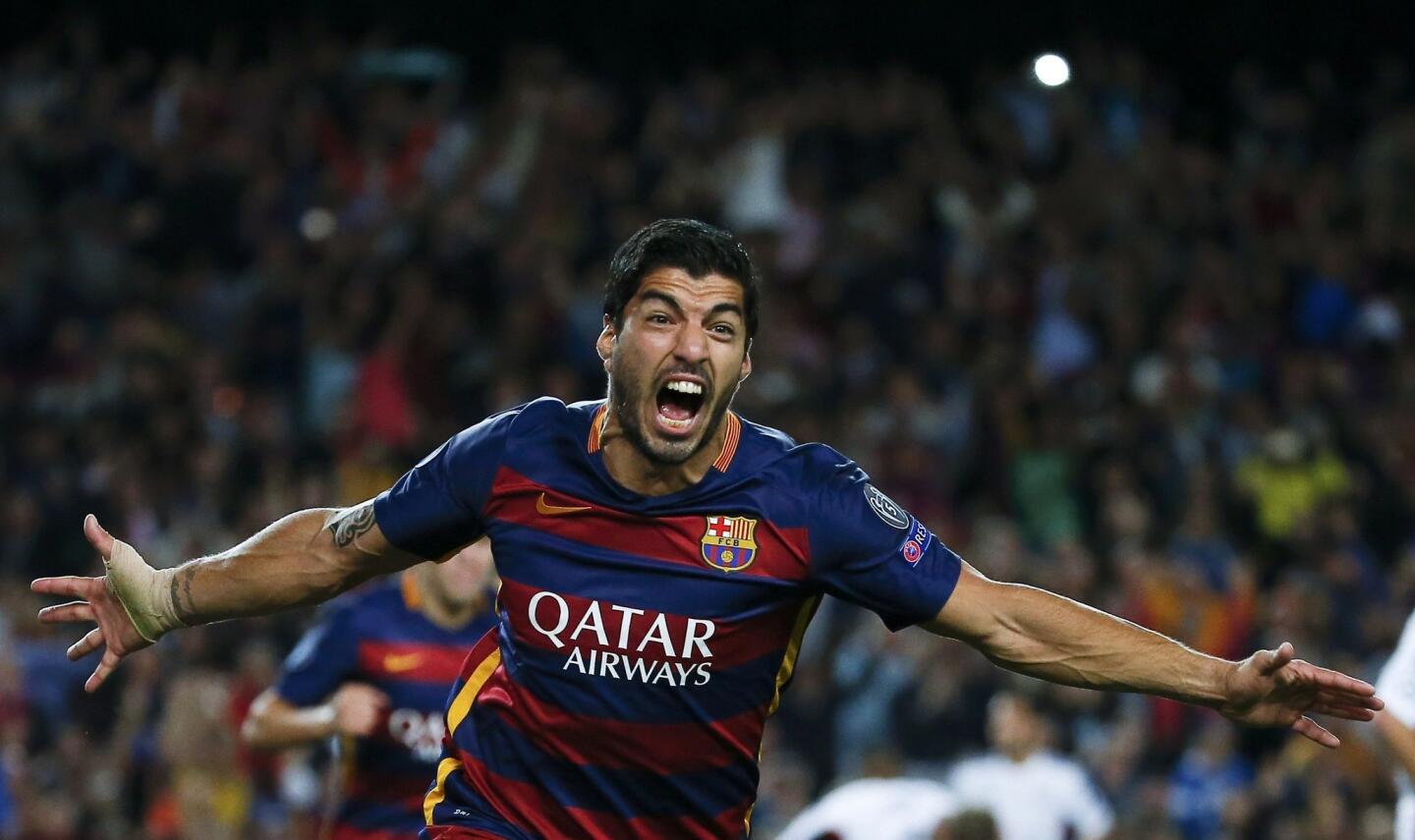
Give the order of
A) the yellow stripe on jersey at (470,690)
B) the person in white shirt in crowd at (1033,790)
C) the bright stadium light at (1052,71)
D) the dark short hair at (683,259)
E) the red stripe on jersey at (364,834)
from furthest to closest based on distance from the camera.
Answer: the bright stadium light at (1052,71)
the person in white shirt in crowd at (1033,790)
the red stripe on jersey at (364,834)
the yellow stripe on jersey at (470,690)
the dark short hair at (683,259)

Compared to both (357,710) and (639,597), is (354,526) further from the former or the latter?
(357,710)

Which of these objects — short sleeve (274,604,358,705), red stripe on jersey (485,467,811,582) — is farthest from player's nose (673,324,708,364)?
short sleeve (274,604,358,705)

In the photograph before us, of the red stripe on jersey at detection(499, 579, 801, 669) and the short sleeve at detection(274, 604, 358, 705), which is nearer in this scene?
the red stripe on jersey at detection(499, 579, 801, 669)

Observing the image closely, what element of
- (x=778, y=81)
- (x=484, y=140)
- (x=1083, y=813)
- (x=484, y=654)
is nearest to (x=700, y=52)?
(x=778, y=81)

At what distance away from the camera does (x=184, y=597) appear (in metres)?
4.86

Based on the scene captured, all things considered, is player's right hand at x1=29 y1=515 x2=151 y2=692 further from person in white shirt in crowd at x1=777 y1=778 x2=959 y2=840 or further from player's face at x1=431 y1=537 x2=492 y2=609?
person in white shirt in crowd at x1=777 y1=778 x2=959 y2=840

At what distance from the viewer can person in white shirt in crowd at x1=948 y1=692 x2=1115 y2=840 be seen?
9771 mm

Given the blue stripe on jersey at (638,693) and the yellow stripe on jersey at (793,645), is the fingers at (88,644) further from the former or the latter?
the yellow stripe on jersey at (793,645)

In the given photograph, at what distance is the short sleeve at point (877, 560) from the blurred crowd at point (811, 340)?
5759 millimetres

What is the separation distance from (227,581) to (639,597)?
3.29ft

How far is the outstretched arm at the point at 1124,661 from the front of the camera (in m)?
4.53


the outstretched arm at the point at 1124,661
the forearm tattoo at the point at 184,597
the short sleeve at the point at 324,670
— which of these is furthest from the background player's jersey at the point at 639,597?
the short sleeve at the point at 324,670

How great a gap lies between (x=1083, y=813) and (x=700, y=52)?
9.44 meters

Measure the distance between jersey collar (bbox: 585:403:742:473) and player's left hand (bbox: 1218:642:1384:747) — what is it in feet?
4.15
